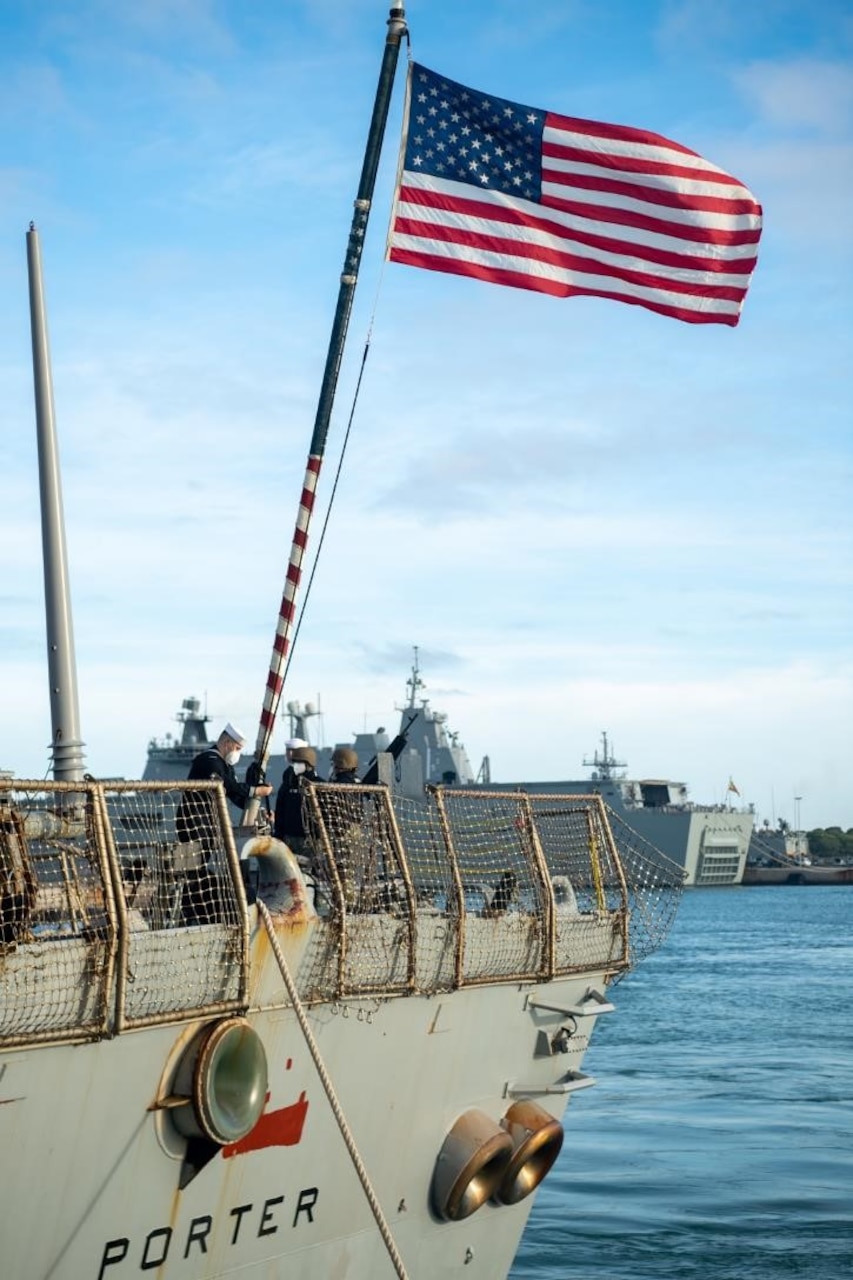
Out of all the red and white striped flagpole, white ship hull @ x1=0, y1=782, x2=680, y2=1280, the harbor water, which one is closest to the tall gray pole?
white ship hull @ x1=0, y1=782, x2=680, y2=1280

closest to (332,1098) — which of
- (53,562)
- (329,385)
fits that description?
(53,562)

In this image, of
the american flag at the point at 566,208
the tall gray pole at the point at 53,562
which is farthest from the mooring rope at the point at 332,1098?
the american flag at the point at 566,208

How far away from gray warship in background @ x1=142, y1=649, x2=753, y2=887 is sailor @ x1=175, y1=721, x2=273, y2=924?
209 feet

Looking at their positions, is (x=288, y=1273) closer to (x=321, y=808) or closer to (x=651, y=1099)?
(x=321, y=808)

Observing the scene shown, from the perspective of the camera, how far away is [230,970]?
24.3 feet

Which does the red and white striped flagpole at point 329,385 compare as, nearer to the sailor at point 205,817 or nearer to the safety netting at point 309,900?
the sailor at point 205,817

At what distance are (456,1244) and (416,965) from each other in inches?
101

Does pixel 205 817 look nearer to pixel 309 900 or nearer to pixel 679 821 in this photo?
pixel 309 900

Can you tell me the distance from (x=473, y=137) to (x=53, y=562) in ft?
13.7

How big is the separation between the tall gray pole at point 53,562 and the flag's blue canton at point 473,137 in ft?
9.08

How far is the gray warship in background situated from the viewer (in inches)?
3221

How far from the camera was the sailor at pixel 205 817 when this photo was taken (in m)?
7.55

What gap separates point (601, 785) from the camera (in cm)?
9869

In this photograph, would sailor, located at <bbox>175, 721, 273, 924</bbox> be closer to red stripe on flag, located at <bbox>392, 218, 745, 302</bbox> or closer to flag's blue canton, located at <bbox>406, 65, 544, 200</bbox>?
red stripe on flag, located at <bbox>392, 218, 745, 302</bbox>
